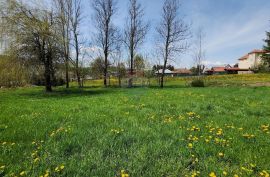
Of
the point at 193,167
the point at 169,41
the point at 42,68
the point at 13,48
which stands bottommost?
the point at 193,167

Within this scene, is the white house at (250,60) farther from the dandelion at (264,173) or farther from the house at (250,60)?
the dandelion at (264,173)

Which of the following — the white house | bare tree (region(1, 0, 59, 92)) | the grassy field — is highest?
the white house

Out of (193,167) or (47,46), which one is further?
(47,46)

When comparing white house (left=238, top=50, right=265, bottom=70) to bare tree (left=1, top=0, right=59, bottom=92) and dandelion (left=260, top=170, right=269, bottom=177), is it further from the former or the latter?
dandelion (left=260, top=170, right=269, bottom=177)

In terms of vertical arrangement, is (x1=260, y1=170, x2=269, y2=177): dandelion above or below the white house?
below

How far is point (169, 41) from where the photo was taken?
104 feet

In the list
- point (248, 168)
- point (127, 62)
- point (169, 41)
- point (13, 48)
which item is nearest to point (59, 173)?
point (248, 168)

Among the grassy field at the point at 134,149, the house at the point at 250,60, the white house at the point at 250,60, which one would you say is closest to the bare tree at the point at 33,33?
the grassy field at the point at 134,149

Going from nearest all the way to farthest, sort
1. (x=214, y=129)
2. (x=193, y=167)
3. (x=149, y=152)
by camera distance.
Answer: (x=193, y=167), (x=149, y=152), (x=214, y=129)

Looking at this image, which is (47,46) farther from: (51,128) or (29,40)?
(51,128)

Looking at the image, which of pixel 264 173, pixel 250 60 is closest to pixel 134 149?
pixel 264 173

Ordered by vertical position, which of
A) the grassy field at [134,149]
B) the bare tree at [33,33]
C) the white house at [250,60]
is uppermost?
the white house at [250,60]

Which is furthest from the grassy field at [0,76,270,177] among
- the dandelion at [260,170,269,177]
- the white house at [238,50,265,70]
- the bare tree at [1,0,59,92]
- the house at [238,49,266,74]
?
the white house at [238,50,265,70]

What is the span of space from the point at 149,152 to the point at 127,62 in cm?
3404
